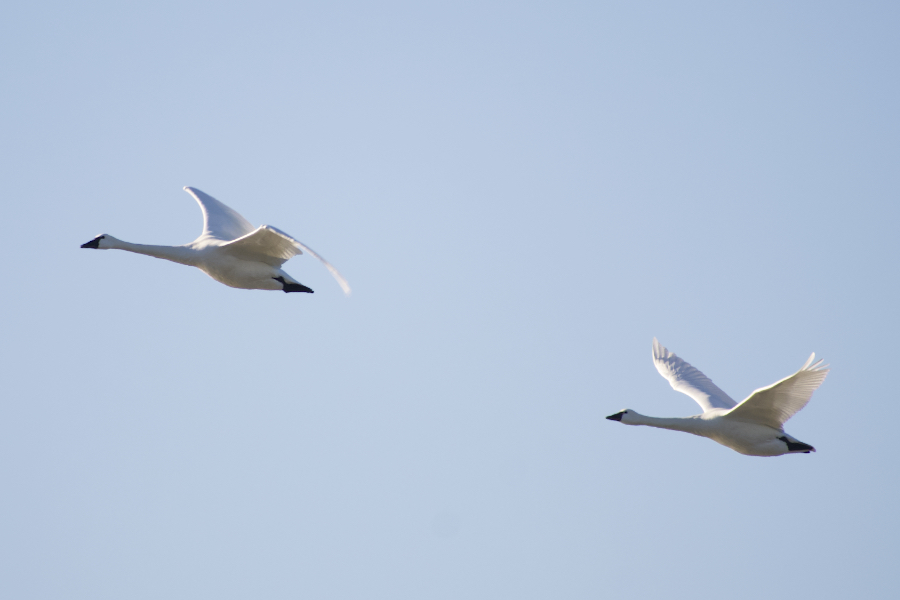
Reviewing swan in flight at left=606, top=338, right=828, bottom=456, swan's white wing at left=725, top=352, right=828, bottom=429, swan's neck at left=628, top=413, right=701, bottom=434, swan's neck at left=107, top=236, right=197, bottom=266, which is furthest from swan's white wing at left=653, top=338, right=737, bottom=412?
swan's neck at left=107, top=236, right=197, bottom=266

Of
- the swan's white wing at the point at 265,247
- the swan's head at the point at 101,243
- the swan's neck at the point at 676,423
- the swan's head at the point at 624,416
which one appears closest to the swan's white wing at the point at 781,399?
the swan's neck at the point at 676,423

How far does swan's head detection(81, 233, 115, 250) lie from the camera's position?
91.4ft

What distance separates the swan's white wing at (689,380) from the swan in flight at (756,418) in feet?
0.09

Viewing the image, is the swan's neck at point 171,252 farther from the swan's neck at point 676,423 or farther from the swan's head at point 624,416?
the swan's neck at point 676,423

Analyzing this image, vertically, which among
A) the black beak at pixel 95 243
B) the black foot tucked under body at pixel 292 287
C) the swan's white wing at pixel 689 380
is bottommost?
the swan's white wing at pixel 689 380

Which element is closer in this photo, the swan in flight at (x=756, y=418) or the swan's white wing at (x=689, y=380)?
the swan in flight at (x=756, y=418)

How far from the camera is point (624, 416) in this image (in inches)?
1062

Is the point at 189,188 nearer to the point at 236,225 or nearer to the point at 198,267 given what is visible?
the point at 236,225

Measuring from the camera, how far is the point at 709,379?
2822 centimetres

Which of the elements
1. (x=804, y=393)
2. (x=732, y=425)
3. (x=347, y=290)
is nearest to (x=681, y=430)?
(x=732, y=425)

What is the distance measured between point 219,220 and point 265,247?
14.8 feet

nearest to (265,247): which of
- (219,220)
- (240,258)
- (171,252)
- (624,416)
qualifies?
(240,258)

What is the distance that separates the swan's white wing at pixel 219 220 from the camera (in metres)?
28.1

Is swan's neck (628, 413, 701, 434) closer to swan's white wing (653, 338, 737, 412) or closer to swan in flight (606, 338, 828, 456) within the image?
swan in flight (606, 338, 828, 456)
